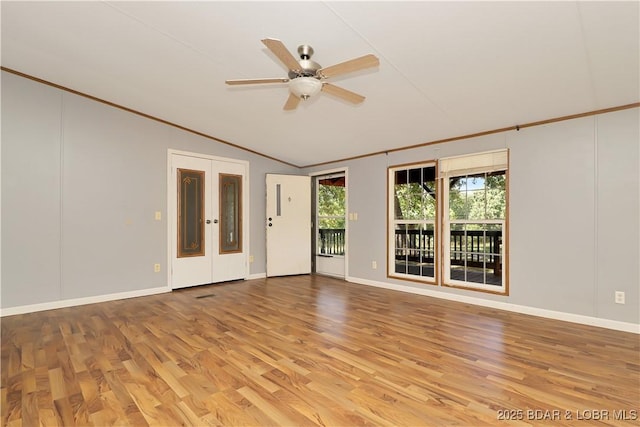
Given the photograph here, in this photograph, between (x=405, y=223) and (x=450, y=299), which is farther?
(x=405, y=223)

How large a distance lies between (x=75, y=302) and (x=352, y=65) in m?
4.48

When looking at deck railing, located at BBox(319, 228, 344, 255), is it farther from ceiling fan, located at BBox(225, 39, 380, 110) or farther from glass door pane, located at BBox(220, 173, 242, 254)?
ceiling fan, located at BBox(225, 39, 380, 110)

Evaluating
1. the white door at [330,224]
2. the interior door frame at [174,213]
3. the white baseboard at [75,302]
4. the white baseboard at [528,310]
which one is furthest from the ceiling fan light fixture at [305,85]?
the white baseboard at [75,302]

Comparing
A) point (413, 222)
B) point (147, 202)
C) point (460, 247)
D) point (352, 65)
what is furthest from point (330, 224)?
point (352, 65)

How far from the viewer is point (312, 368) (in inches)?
92.0

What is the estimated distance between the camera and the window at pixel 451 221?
406 cm

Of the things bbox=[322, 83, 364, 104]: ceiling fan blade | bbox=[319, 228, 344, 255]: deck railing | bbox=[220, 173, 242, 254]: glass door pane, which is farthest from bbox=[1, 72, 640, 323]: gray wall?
bbox=[322, 83, 364, 104]: ceiling fan blade

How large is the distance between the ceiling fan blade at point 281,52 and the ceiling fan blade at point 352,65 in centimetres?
21

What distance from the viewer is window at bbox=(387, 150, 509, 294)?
4.06 meters

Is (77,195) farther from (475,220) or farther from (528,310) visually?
(528,310)

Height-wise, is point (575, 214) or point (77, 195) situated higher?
point (77, 195)

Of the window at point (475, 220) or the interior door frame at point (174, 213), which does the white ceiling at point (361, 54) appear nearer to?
the window at point (475, 220)

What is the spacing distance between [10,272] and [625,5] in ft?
20.0

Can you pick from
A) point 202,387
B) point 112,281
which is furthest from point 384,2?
point 112,281
